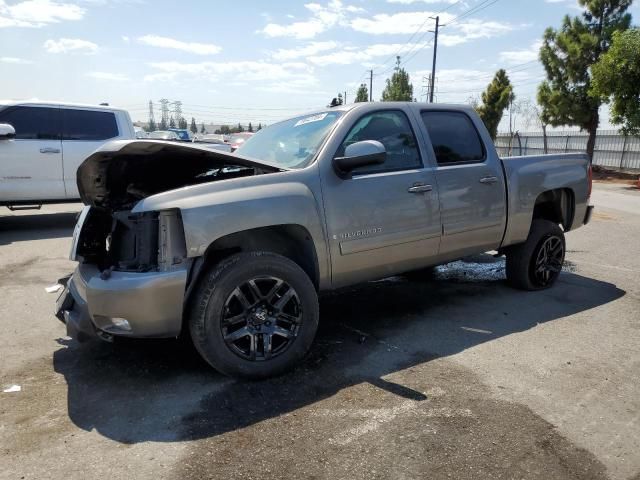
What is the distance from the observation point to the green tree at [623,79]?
19.4 m

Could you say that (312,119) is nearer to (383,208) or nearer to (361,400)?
(383,208)

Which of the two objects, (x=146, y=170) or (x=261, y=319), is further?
(x=146, y=170)

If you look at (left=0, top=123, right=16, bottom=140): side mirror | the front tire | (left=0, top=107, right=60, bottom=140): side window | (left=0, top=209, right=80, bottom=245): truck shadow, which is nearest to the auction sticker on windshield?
the front tire

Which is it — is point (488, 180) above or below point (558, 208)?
above

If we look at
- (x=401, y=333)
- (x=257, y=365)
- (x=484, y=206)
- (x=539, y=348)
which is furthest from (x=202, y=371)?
(x=484, y=206)

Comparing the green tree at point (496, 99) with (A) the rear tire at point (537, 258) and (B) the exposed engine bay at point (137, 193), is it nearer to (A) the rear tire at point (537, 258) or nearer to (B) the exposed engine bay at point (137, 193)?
(A) the rear tire at point (537, 258)

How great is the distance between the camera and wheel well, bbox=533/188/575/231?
5.75 metres

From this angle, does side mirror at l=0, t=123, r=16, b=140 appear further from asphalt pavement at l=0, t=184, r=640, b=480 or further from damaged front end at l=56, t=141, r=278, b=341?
damaged front end at l=56, t=141, r=278, b=341

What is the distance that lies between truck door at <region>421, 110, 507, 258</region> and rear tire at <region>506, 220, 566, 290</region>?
23.4 inches

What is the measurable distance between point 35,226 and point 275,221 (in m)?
7.73

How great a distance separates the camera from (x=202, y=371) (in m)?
3.63

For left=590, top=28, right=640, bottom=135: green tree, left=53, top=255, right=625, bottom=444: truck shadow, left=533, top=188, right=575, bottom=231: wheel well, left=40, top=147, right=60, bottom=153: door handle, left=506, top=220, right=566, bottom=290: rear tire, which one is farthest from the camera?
left=590, top=28, right=640, bottom=135: green tree

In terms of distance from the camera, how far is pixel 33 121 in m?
8.66

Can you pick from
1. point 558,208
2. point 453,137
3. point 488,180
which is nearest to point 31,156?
point 453,137
